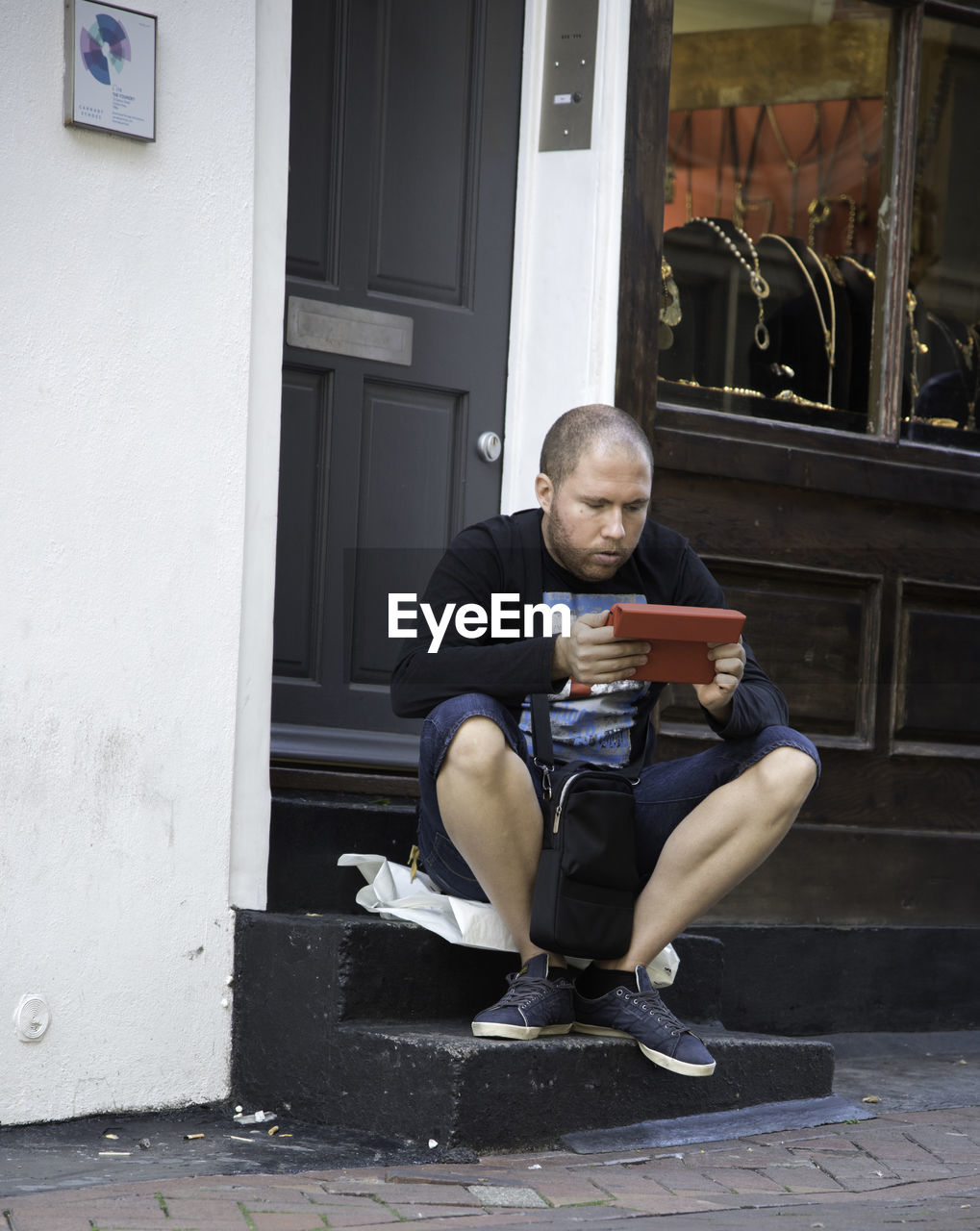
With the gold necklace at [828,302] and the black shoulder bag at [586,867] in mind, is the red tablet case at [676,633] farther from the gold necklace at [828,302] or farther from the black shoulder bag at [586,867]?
the gold necklace at [828,302]

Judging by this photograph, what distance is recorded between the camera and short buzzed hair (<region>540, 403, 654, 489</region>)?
3.29 m

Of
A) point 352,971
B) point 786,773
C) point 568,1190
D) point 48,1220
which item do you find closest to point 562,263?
point 786,773

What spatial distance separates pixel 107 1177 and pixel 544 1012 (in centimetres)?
91

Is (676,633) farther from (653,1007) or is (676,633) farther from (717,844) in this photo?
(653,1007)

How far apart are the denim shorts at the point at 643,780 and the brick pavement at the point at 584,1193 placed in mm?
624

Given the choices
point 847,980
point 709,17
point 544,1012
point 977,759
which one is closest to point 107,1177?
point 544,1012

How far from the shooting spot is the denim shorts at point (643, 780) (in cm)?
317

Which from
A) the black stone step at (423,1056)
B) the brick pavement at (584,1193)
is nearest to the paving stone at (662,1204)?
the brick pavement at (584,1193)

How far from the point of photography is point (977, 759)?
15.9 ft

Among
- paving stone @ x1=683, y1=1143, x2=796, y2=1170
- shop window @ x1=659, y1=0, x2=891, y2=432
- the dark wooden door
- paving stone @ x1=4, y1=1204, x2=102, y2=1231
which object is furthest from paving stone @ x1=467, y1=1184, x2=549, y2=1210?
shop window @ x1=659, y1=0, x2=891, y2=432

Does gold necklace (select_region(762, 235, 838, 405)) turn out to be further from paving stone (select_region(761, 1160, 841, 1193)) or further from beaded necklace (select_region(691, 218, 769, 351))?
paving stone (select_region(761, 1160, 841, 1193))

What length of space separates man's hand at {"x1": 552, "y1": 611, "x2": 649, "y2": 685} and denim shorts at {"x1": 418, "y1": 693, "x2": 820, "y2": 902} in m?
0.24

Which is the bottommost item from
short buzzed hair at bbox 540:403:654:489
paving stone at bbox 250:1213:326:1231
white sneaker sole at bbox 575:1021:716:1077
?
paving stone at bbox 250:1213:326:1231

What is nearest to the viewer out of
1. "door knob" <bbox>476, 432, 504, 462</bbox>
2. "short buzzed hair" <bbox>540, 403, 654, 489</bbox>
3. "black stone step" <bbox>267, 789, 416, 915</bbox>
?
"short buzzed hair" <bbox>540, 403, 654, 489</bbox>
